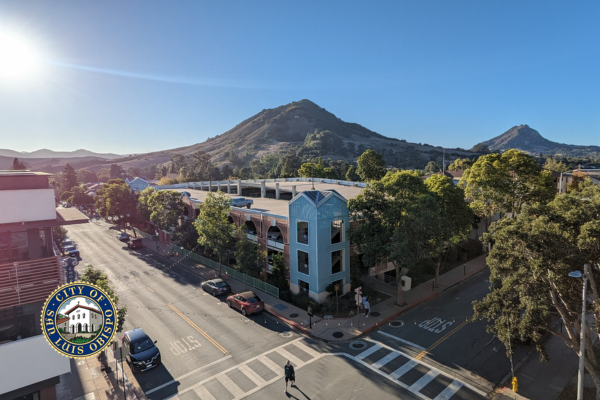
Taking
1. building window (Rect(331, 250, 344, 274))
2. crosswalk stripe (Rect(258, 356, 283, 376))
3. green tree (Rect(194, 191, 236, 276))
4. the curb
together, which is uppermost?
green tree (Rect(194, 191, 236, 276))

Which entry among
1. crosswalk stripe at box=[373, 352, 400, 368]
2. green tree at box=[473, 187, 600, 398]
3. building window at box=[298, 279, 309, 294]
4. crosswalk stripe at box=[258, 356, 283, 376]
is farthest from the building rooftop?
green tree at box=[473, 187, 600, 398]

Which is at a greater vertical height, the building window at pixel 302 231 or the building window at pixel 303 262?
the building window at pixel 302 231

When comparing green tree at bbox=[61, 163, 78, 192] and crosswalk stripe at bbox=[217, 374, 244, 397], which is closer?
crosswalk stripe at bbox=[217, 374, 244, 397]

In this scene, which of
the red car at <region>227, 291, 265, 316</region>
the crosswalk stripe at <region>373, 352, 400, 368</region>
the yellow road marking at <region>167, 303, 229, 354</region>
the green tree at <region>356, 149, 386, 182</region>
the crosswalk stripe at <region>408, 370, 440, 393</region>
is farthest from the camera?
the green tree at <region>356, 149, 386, 182</region>

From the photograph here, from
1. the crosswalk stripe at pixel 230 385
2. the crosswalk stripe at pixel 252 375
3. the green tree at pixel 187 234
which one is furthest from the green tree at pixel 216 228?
the crosswalk stripe at pixel 230 385

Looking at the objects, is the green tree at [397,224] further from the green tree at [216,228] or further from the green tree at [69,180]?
the green tree at [69,180]

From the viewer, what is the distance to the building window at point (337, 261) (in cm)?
2764

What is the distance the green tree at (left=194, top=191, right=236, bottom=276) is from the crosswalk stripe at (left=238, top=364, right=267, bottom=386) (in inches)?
591

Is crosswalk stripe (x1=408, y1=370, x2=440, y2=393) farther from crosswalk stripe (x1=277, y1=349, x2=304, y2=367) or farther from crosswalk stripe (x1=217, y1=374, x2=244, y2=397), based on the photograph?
crosswalk stripe (x1=217, y1=374, x2=244, y2=397)

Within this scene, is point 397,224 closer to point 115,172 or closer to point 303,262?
point 303,262

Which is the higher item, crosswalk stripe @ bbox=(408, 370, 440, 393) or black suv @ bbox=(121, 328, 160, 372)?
black suv @ bbox=(121, 328, 160, 372)

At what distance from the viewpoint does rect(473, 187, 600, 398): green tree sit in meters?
11.9

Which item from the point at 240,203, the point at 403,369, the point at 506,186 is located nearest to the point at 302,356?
the point at 403,369

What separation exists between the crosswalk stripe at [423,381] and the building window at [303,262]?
12.3 m
